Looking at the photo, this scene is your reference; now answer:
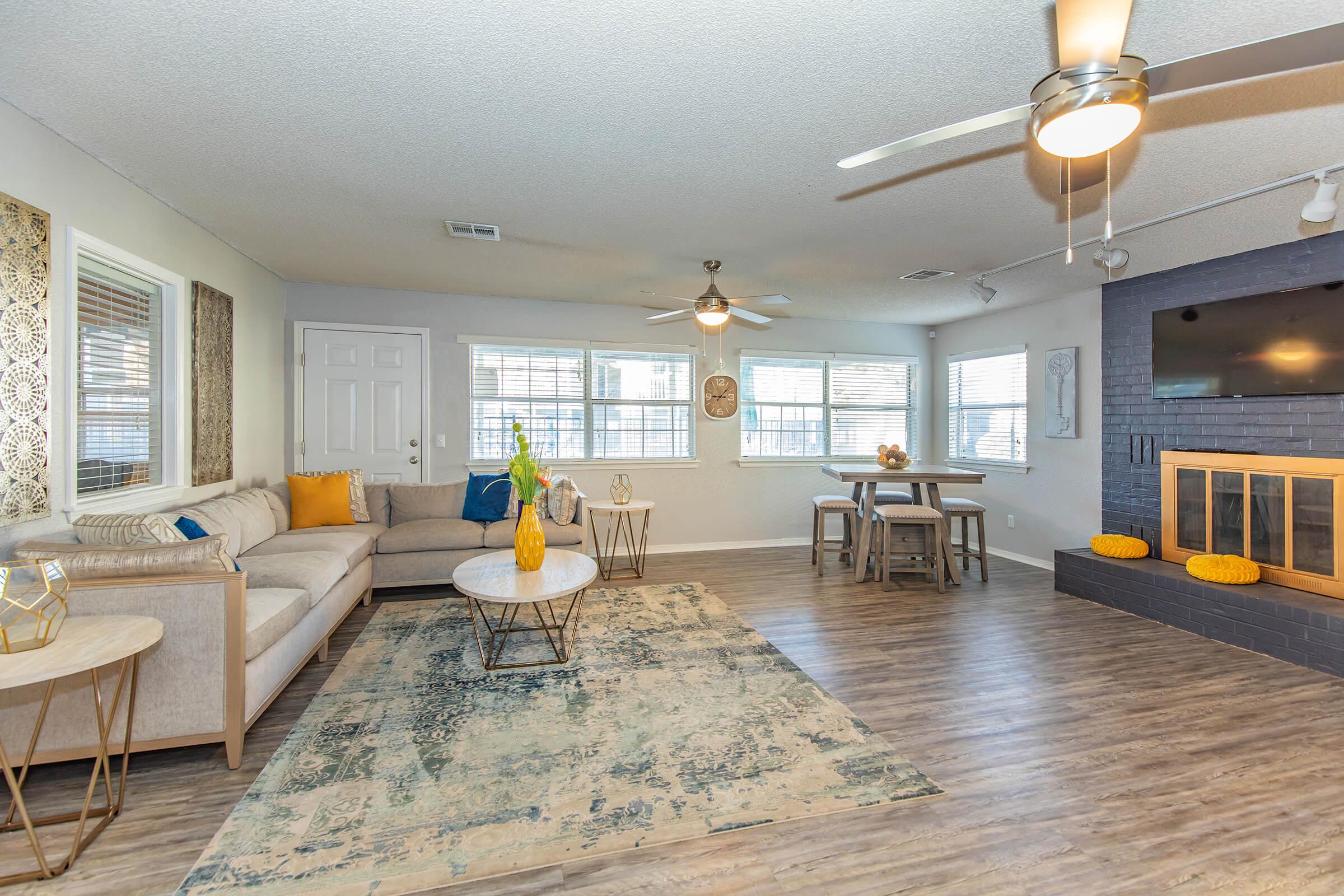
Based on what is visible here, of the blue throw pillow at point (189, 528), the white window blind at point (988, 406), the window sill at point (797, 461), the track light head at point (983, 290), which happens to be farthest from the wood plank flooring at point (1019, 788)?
the window sill at point (797, 461)

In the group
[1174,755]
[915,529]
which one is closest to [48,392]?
[1174,755]

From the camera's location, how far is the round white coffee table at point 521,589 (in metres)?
2.86

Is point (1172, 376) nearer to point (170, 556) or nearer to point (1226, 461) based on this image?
point (1226, 461)

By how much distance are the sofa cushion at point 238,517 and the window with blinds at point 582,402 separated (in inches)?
74.0

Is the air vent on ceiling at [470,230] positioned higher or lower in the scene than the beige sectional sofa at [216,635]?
higher

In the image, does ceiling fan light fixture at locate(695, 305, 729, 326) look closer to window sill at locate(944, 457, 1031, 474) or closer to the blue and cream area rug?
the blue and cream area rug

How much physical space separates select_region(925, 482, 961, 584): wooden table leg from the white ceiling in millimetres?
1923

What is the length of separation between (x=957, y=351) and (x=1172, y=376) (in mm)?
2350

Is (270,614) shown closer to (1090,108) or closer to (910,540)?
(1090,108)

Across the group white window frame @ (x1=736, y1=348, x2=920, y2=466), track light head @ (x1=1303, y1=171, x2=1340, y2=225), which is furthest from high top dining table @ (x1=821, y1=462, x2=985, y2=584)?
track light head @ (x1=1303, y1=171, x2=1340, y2=225)

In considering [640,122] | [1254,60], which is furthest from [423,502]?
[1254,60]

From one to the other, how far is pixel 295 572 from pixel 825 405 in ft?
17.2

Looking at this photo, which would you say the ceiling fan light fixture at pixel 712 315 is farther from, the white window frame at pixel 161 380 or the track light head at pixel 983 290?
the white window frame at pixel 161 380

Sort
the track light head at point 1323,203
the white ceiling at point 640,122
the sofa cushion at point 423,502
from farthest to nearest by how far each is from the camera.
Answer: the sofa cushion at point 423,502 < the track light head at point 1323,203 < the white ceiling at point 640,122
